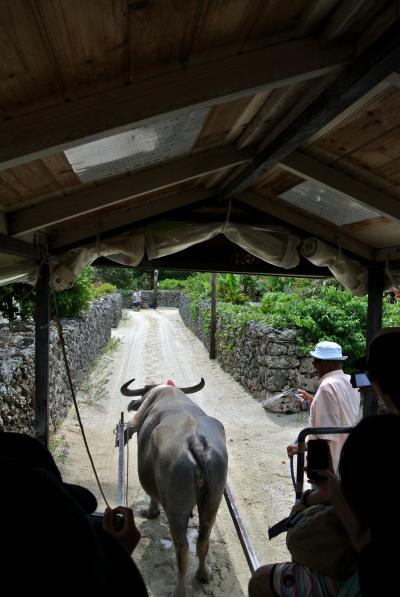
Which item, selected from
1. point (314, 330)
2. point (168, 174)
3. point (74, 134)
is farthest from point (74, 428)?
point (74, 134)

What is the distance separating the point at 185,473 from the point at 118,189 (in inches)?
86.1

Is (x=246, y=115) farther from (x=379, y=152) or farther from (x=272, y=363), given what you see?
(x=272, y=363)

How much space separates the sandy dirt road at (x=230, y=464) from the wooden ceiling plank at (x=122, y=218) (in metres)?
2.92

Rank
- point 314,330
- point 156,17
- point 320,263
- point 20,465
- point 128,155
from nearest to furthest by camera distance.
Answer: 1. point 20,465
2. point 156,17
3. point 128,155
4. point 320,263
5. point 314,330

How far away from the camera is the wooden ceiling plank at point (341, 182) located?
2.69m

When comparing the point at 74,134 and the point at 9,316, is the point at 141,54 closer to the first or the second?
the point at 74,134

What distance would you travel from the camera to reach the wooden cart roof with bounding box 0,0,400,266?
1.26 meters

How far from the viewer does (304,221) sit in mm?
3893

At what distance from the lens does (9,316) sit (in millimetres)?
10359

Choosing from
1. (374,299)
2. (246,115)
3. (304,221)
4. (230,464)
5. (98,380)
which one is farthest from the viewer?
(98,380)

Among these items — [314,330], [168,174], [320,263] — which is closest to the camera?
[168,174]

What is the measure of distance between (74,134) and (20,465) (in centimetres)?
109

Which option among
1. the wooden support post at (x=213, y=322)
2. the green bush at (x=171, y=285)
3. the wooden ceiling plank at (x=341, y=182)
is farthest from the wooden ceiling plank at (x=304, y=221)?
the green bush at (x=171, y=285)

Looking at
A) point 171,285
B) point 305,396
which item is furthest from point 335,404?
point 171,285
